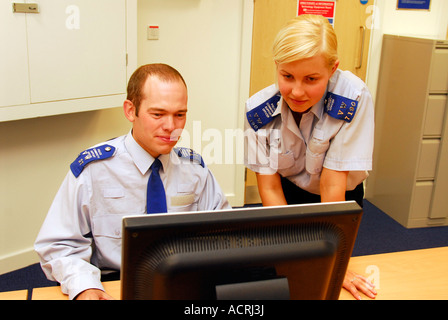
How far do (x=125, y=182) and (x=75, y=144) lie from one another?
1.39 m

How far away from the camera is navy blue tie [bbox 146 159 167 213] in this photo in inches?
52.4

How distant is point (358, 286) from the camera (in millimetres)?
1235

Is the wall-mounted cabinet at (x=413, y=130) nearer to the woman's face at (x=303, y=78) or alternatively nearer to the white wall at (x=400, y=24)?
the white wall at (x=400, y=24)

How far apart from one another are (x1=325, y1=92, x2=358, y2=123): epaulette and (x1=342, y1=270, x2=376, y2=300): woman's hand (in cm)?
45

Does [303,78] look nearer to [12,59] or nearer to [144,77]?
[144,77]

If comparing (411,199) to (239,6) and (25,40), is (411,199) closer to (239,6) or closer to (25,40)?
(239,6)

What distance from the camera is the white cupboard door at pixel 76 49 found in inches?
80.9

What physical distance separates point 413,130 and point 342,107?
6.40 ft

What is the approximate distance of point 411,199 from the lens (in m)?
3.18

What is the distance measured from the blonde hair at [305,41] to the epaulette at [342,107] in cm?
16

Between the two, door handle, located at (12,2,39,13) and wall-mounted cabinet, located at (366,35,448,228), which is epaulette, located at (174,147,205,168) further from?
wall-mounted cabinet, located at (366,35,448,228)

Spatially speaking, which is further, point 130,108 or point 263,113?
point 263,113

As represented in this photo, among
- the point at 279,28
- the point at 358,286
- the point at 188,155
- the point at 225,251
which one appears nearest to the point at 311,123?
the point at 188,155
